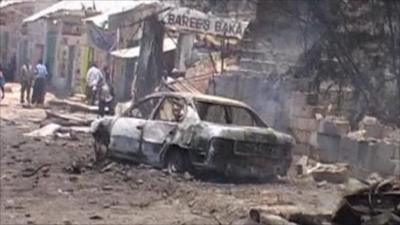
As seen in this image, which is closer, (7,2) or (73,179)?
(73,179)

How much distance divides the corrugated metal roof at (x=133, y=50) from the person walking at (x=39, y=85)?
10.1 ft

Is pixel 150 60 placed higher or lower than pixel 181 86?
higher

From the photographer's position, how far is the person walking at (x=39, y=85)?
29.5 metres

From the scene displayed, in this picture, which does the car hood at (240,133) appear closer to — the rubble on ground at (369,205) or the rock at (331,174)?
the rock at (331,174)

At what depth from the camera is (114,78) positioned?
33500 mm

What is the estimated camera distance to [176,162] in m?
14.0

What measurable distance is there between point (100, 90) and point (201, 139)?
13.1m

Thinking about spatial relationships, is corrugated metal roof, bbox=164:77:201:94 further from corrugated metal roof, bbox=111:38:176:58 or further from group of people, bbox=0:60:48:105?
group of people, bbox=0:60:48:105

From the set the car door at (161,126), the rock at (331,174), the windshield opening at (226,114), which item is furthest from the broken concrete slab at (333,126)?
the car door at (161,126)

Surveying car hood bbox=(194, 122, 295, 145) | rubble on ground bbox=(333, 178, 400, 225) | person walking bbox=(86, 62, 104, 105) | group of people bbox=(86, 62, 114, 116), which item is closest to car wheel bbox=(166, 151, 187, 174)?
car hood bbox=(194, 122, 295, 145)

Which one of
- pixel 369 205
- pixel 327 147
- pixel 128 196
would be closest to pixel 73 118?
pixel 327 147

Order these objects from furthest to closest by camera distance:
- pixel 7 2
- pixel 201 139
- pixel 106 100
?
pixel 7 2 → pixel 106 100 → pixel 201 139

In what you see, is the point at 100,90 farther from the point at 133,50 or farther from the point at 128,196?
the point at 128,196

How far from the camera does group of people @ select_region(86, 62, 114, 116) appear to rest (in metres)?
25.1
